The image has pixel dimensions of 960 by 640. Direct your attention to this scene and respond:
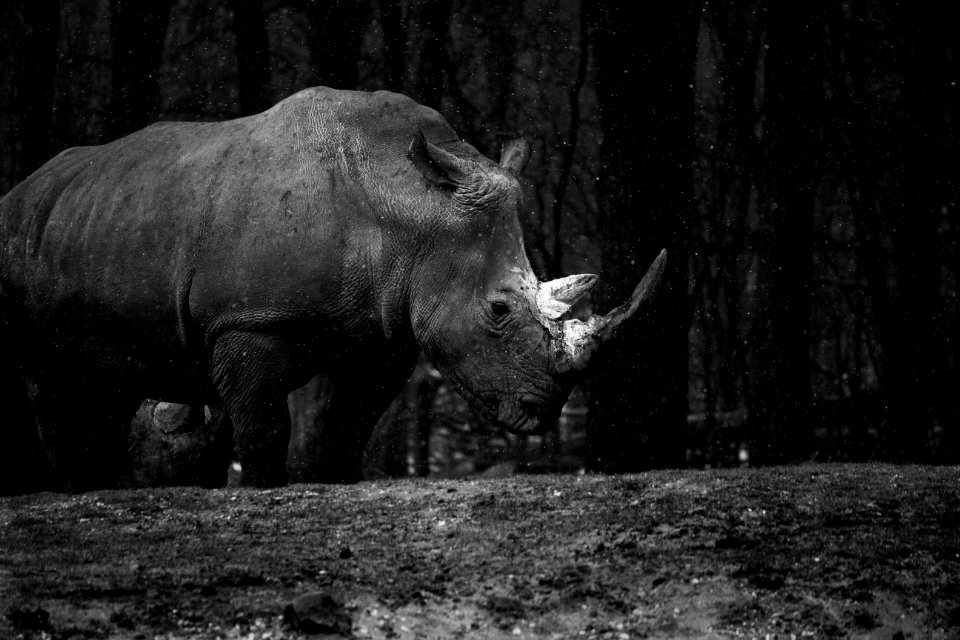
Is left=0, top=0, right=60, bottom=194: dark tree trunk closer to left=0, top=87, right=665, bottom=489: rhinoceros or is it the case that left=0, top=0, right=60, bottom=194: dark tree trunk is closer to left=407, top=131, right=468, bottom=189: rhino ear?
left=0, top=87, right=665, bottom=489: rhinoceros

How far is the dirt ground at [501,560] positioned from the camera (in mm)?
4906

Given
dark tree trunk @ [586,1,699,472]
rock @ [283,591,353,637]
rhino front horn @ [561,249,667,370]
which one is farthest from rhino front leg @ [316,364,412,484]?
rock @ [283,591,353,637]

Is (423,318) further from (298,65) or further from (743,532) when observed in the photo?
(298,65)

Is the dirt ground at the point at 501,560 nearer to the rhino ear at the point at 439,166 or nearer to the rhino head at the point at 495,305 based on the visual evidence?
the rhino head at the point at 495,305

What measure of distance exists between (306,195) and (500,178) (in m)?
1.03

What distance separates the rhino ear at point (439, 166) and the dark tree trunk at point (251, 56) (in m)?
4.62

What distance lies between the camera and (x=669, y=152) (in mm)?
10219

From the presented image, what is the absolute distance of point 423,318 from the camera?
24.0 ft

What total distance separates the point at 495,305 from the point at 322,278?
3.13 feet

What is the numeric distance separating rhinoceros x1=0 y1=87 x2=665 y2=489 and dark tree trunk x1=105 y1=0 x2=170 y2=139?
2949mm

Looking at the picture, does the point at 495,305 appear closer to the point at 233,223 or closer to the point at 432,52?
the point at 233,223

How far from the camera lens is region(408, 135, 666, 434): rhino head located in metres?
6.75

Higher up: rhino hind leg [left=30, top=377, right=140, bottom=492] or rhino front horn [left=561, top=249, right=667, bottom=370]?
rhino front horn [left=561, top=249, right=667, bottom=370]

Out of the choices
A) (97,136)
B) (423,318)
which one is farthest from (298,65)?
(423,318)
